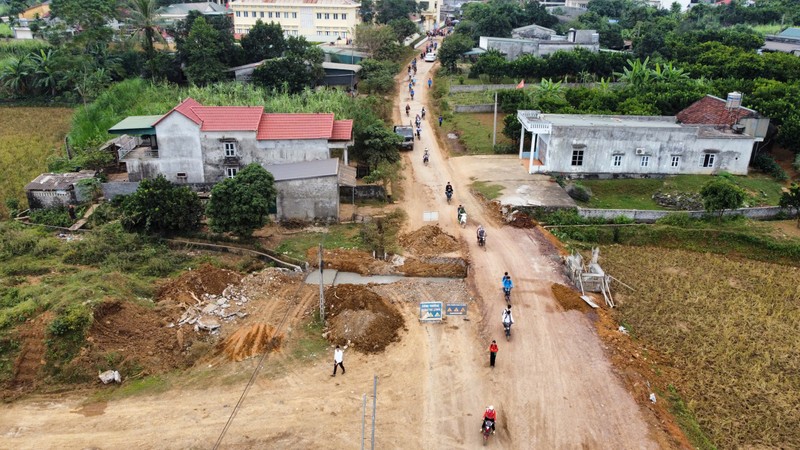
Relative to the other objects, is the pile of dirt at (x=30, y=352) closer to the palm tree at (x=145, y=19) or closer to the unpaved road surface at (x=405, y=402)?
the unpaved road surface at (x=405, y=402)

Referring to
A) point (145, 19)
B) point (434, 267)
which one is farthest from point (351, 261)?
point (145, 19)

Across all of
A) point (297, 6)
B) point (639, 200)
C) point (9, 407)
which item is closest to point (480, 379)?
point (9, 407)

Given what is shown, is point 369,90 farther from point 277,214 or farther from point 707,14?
point 707,14

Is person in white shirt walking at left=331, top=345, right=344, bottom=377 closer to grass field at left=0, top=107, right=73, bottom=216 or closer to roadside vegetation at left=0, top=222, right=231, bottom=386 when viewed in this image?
roadside vegetation at left=0, top=222, right=231, bottom=386

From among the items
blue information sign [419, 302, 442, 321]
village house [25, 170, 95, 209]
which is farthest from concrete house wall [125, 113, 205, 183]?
blue information sign [419, 302, 442, 321]

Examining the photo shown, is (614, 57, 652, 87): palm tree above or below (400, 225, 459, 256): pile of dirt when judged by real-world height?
above

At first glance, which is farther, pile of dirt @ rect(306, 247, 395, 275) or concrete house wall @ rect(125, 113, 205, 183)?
concrete house wall @ rect(125, 113, 205, 183)
